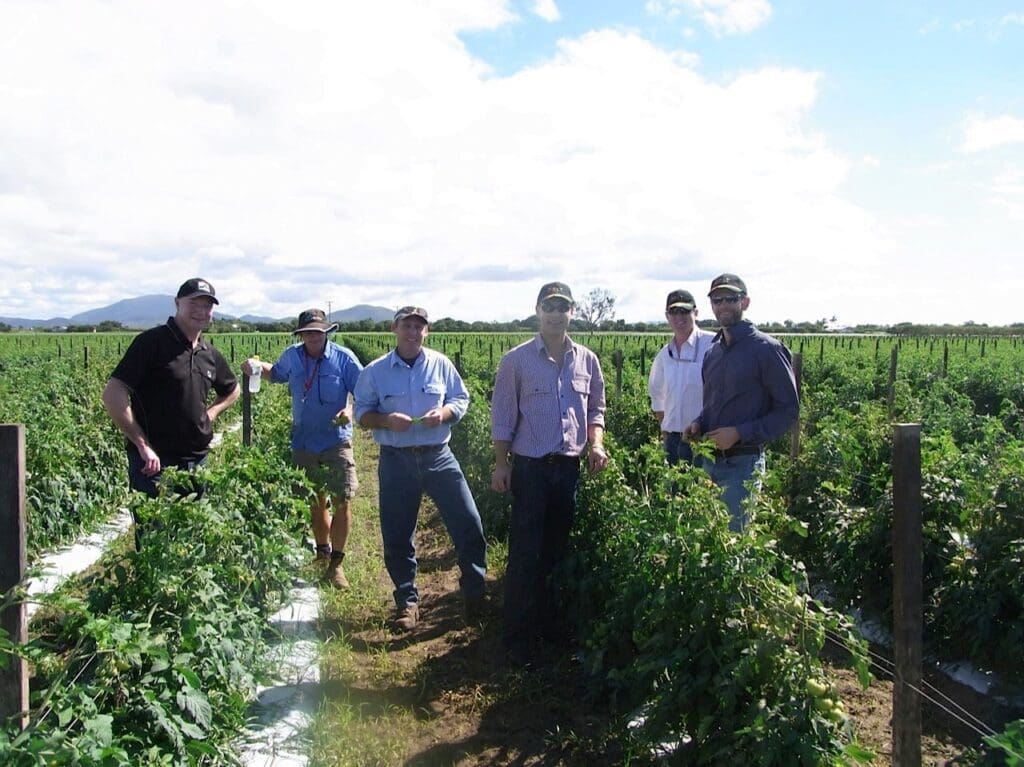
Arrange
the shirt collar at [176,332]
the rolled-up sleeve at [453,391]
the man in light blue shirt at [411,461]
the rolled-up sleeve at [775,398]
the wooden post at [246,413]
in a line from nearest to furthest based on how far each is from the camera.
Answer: the rolled-up sleeve at [775,398], the shirt collar at [176,332], the man in light blue shirt at [411,461], the rolled-up sleeve at [453,391], the wooden post at [246,413]

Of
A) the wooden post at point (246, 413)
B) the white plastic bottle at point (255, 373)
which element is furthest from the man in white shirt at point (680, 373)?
the wooden post at point (246, 413)

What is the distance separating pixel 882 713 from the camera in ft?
11.8

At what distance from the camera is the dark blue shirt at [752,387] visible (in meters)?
3.86

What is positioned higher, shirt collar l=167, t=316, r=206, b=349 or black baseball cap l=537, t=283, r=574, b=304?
black baseball cap l=537, t=283, r=574, b=304

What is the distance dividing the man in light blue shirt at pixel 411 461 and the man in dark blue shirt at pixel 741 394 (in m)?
1.59

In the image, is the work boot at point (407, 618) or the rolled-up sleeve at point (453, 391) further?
the rolled-up sleeve at point (453, 391)

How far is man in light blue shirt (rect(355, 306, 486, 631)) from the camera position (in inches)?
182

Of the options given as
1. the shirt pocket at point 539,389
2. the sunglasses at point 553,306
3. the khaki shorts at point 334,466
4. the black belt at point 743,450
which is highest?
the sunglasses at point 553,306

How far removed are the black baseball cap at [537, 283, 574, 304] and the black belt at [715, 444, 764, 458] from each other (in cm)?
119

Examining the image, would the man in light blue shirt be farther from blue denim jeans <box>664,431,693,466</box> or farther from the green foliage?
blue denim jeans <box>664,431,693,466</box>

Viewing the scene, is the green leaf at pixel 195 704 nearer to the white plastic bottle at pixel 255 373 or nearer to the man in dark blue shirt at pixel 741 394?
the man in dark blue shirt at pixel 741 394

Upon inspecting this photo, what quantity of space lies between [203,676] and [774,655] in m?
2.10

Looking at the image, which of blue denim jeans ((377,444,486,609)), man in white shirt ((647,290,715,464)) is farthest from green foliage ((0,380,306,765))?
man in white shirt ((647,290,715,464))

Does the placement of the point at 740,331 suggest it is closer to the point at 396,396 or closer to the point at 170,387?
the point at 396,396
